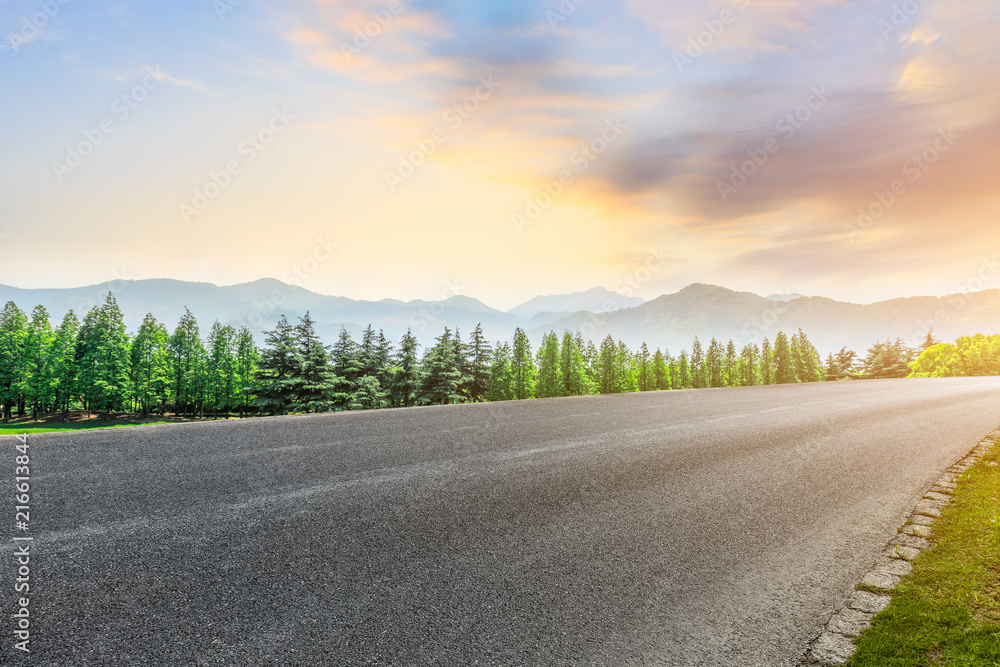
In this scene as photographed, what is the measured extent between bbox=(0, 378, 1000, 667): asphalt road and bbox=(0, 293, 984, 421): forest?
22.4m

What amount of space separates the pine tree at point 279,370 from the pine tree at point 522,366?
1877 centimetres

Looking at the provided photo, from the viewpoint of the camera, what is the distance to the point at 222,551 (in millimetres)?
3715

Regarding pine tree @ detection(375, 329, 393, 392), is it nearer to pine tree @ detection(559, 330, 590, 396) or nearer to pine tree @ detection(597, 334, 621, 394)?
pine tree @ detection(559, 330, 590, 396)

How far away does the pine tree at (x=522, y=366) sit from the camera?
40.2m

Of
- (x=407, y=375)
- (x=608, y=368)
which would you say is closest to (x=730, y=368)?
(x=608, y=368)

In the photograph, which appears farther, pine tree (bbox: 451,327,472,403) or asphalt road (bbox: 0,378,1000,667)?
pine tree (bbox: 451,327,472,403)

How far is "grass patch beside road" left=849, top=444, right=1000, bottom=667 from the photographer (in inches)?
107

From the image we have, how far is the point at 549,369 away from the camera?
128 feet

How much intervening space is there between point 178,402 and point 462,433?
52173 mm

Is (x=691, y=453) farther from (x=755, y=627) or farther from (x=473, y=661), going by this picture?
(x=473, y=661)

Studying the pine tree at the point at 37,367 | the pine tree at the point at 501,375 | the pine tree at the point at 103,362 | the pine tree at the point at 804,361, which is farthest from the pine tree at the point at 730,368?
the pine tree at the point at 37,367

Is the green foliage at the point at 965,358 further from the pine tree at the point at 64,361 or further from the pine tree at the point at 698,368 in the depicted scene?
the pine tree at the point at 64,361

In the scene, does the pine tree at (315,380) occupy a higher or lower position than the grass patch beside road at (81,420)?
higher

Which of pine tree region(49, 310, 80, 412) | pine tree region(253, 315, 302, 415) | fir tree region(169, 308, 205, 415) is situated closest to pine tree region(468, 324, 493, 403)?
pine tree region(253, 315, 302, 415)
